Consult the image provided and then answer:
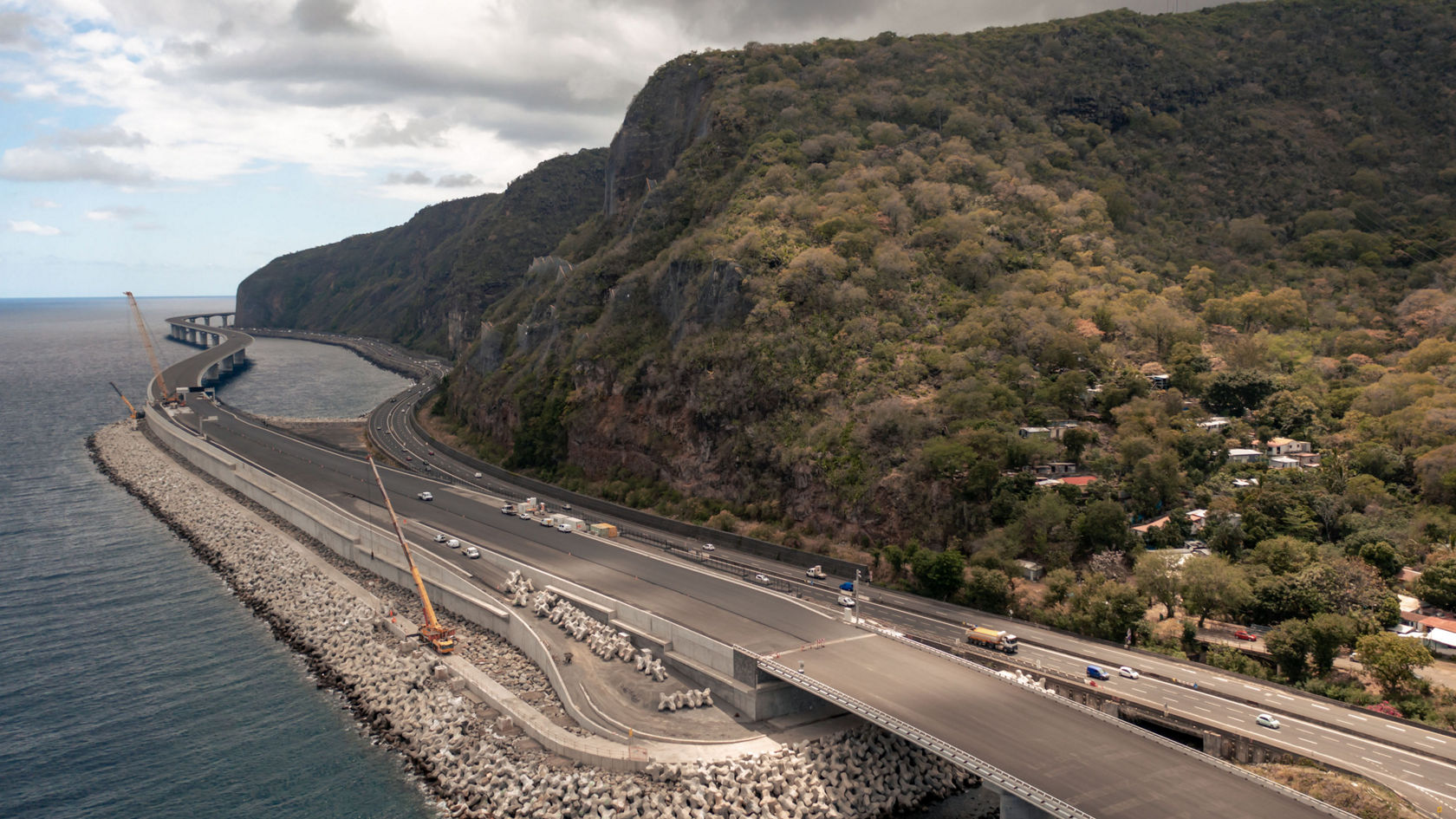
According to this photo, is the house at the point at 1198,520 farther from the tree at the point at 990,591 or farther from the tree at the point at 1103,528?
the tree at the point at 990,591

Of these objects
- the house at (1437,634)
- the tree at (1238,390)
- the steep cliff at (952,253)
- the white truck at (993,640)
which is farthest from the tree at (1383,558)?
the tree at (1238,390)

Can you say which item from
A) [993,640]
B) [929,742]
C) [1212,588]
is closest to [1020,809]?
[929,742]

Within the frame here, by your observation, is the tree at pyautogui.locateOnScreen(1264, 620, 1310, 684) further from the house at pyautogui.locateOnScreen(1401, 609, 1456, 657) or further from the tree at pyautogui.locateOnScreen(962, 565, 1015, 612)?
the tree at pyautogui.locateOnScreen(962, 565, 1015, 612)

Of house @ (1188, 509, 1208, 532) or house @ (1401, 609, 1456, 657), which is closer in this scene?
house @ (1401, 609, 1456, 657)

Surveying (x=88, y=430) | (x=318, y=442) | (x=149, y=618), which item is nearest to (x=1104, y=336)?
(x=149, y=618)

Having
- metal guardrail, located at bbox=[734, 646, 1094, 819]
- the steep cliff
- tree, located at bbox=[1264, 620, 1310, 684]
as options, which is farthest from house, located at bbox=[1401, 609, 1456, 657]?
metal guardrail, located at bbox=[734, 646, 1094, 819]

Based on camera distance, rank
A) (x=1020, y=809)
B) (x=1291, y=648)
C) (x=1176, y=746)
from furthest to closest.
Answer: (x=1291, y=648) < (x=1176, y=746) < (x=1020, y=809)

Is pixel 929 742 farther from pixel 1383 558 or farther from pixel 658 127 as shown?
pixel 658 127

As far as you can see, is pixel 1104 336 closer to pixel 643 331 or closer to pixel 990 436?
pixel 990 436
